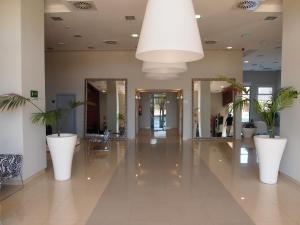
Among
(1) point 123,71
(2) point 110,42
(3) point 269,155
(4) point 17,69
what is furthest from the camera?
(1) point 123,71

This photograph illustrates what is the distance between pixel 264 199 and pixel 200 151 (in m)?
5.01

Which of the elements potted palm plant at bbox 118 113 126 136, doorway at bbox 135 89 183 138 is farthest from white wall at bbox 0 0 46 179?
doorway at bbox 135 89 183 138

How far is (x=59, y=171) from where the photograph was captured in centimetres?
577

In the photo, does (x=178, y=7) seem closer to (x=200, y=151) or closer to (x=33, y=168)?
(x=33, y=168)

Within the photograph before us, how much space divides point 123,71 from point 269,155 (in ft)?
28.9

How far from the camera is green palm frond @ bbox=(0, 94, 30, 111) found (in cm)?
513

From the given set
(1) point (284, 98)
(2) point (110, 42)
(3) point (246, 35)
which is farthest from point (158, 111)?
(1) point (284, 98)

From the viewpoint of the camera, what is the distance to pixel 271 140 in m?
5.46

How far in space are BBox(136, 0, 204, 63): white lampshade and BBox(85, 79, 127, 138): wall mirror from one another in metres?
10.1

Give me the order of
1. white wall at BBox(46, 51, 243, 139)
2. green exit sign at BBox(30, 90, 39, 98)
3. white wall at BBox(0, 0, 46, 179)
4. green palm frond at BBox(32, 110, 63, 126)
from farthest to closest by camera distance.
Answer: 1. white wall at BBox(46, 51, 243, 139)
2. green exit sign at BBox(30, 90, 39, 98)
3. green palm frond at BBox(32, 110, 63, 126)
4. white wall at BBox(0, 0, 46, 179)

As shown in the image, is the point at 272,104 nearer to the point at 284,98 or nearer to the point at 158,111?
the point at 284,98

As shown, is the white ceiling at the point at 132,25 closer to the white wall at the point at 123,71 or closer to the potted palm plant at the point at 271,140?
the white wall at the point at 123,71

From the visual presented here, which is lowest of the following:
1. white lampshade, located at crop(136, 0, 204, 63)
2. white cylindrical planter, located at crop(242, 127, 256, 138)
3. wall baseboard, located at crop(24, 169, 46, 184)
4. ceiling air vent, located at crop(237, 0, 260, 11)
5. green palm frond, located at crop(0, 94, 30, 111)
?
wall baseboard, located at crop(24, 169, 46, 184)

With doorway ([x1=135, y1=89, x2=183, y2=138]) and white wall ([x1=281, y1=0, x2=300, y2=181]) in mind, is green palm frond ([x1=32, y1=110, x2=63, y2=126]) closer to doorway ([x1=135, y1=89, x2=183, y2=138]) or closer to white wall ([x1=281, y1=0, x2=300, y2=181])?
white wall ([x1=281, y1=0, x2=300, y2=181])
